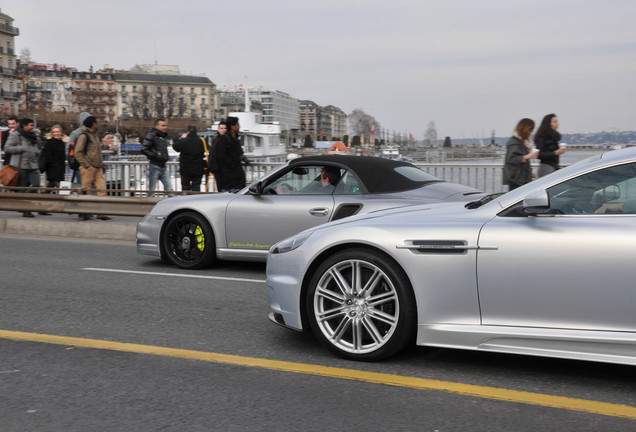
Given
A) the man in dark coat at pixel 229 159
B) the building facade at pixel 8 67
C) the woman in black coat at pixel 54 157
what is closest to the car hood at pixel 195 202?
the man in dark coat at pixel 229 159

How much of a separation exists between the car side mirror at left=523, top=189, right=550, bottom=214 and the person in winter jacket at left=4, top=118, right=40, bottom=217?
12.0m

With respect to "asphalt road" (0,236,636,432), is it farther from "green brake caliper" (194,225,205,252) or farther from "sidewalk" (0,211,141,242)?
"sidewalk" (0,211,141,242)

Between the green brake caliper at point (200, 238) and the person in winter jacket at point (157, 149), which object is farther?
the person in winter jacket at point (157, 149)

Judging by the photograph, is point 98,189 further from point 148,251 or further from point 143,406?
point 143,406

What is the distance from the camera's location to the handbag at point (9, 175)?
47.9 feet

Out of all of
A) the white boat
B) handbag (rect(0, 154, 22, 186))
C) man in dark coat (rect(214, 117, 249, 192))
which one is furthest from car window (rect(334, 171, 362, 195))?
the white boat

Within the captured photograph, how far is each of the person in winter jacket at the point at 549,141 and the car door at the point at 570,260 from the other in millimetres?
6481

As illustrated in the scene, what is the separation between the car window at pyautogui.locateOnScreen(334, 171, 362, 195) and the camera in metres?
7.59

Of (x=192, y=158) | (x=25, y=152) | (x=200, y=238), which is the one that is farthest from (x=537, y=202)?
(x=25, y=152)

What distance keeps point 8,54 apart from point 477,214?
12069 cm

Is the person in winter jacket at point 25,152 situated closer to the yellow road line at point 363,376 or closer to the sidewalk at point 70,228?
the sidewalk at point 70,228

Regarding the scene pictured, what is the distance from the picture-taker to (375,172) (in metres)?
7.67

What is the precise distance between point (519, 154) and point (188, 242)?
465 cm

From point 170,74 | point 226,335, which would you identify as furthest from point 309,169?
point 170,74
